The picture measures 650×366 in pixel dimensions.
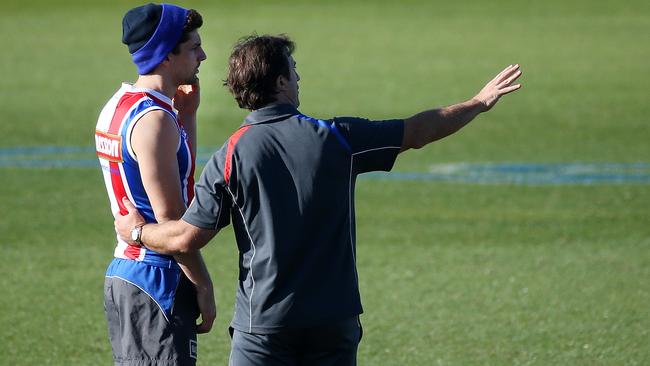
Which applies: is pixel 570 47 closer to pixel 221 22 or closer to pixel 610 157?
pixel 221 22

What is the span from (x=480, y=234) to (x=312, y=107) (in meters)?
9.41

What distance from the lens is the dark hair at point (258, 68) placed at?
4.45 metres

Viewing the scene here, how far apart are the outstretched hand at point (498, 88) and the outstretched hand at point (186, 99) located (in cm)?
123

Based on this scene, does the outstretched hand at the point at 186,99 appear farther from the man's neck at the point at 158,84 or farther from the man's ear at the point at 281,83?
the man's ear at the point at 281,83

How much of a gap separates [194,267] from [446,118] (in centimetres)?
116

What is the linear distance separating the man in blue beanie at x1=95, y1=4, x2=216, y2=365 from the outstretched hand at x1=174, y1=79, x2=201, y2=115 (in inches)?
13.6

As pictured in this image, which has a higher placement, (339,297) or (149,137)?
(149,137)

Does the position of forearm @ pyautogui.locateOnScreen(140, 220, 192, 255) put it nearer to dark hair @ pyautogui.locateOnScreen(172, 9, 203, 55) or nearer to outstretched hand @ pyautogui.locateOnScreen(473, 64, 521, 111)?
dark hair @ pyautogui.locateOnScreen(172, 9, 203, 55)

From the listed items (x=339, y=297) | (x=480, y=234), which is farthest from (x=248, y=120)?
(x=480, y=234)

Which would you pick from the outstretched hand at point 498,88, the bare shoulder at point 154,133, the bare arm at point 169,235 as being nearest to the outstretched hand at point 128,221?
the bare arm at point 169,235

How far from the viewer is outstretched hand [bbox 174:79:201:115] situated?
5.20m

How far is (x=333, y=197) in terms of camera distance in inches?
175

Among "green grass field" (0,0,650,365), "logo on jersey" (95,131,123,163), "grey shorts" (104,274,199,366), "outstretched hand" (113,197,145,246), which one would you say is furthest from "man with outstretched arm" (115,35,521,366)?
"green grass field" (0,0,650,365)

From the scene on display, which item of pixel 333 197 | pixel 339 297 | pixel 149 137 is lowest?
pixel 339 297
